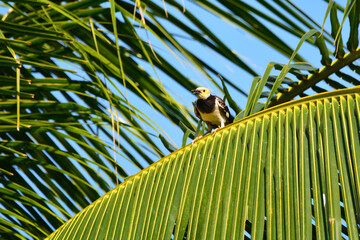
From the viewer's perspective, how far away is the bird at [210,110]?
474 cm

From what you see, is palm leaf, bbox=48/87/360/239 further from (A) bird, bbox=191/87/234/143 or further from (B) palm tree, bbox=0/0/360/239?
(A) bird, bbox=191/87/234/143

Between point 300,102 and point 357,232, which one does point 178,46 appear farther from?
point 357,232

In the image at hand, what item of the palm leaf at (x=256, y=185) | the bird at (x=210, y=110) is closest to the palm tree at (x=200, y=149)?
the palm leaf at (x=256, y=185)

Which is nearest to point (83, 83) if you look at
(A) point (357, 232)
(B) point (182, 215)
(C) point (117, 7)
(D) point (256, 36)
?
(C) point (117, 7)

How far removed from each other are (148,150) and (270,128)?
1.21 m

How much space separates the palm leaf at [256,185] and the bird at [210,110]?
2361mm

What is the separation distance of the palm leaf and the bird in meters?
2.36

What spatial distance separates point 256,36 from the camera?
317 centimetres

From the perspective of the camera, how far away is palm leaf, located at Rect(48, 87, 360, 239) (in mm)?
1843

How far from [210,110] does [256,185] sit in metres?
2.74

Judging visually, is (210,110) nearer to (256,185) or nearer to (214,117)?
(214,117)

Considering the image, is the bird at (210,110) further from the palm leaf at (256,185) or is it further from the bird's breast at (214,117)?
the palm leaf at (256,185)

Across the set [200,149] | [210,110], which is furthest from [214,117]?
[200,149]

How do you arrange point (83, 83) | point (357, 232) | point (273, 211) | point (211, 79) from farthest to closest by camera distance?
point (211, 79) < point (83, 83) < point (273, 211) < point (357, 232)
